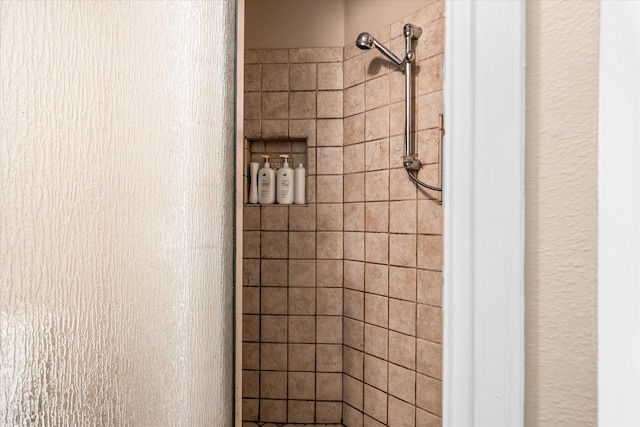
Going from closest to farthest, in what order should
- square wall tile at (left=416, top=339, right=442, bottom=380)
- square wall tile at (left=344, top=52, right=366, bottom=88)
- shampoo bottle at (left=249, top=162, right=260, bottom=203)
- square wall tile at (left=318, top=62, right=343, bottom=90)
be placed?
1. square wall tile at (left=416, top=339, right=442, bottom=380)
2. square wall tile at (left=344, top=52, right=366, bottom=88)
3. square wall tile at (left=318, top=62, right=343, bottom=90)
4. shampoo bottle at (left=249, top=162, right=260, bottom=203)

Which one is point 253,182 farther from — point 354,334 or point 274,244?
point 354,334

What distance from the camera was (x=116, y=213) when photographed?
64 cm

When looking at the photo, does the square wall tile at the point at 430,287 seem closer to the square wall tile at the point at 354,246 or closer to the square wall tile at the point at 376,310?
the square wall tile at the point at 376,310

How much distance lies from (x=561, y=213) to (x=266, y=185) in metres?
2.28

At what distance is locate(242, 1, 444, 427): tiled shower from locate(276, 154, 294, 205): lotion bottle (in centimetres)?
6

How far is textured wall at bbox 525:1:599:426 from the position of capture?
0.48 meters

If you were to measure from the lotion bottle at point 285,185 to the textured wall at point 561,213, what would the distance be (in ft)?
7.20

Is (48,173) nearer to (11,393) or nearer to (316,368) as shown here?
(11,393)

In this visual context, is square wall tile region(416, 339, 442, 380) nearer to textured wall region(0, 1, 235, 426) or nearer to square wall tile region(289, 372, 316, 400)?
square wall tile region(289, 372, 316, 400)

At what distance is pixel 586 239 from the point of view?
48cm
